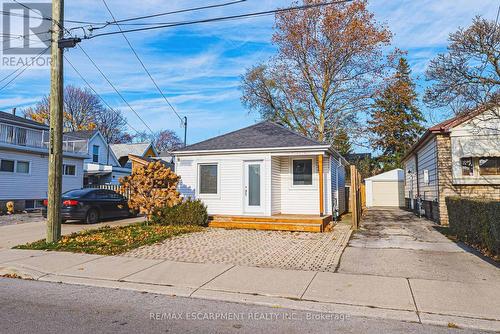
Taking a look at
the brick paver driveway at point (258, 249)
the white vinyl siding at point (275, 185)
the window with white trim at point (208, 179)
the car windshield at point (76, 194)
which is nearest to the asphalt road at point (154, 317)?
the brick paver driveway at point (258, 249)

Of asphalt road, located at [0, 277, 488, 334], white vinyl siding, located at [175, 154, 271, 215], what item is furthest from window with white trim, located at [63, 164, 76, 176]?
asphalt road, located at [0, 277, 488, 334]

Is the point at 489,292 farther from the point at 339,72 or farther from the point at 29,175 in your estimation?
the point at 29,175

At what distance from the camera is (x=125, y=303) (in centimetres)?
502

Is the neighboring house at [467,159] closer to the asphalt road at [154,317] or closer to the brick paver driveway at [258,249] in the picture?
the brick paver driveway at [258,249]

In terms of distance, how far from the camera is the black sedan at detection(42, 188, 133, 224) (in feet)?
46.6

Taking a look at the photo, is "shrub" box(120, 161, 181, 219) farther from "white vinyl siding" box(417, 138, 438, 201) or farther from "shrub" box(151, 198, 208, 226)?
"white vinyl siding" box(417, 138, 438, 201)

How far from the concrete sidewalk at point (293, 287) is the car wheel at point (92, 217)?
6980 mm

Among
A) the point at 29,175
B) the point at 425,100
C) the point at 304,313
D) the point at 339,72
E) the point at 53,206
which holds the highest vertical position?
the point at 339,72

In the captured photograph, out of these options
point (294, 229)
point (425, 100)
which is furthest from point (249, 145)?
point (425, 100)

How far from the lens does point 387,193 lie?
29859 mm

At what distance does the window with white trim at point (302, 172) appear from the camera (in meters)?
14.3

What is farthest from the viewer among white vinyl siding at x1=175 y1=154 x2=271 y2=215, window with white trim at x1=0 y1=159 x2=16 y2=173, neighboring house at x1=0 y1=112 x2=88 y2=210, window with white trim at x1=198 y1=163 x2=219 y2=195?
neighboring house at x1=0 y1=112 x2=88 y2=210

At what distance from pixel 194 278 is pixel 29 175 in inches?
767

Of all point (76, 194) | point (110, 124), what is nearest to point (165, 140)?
point (110, 124)
